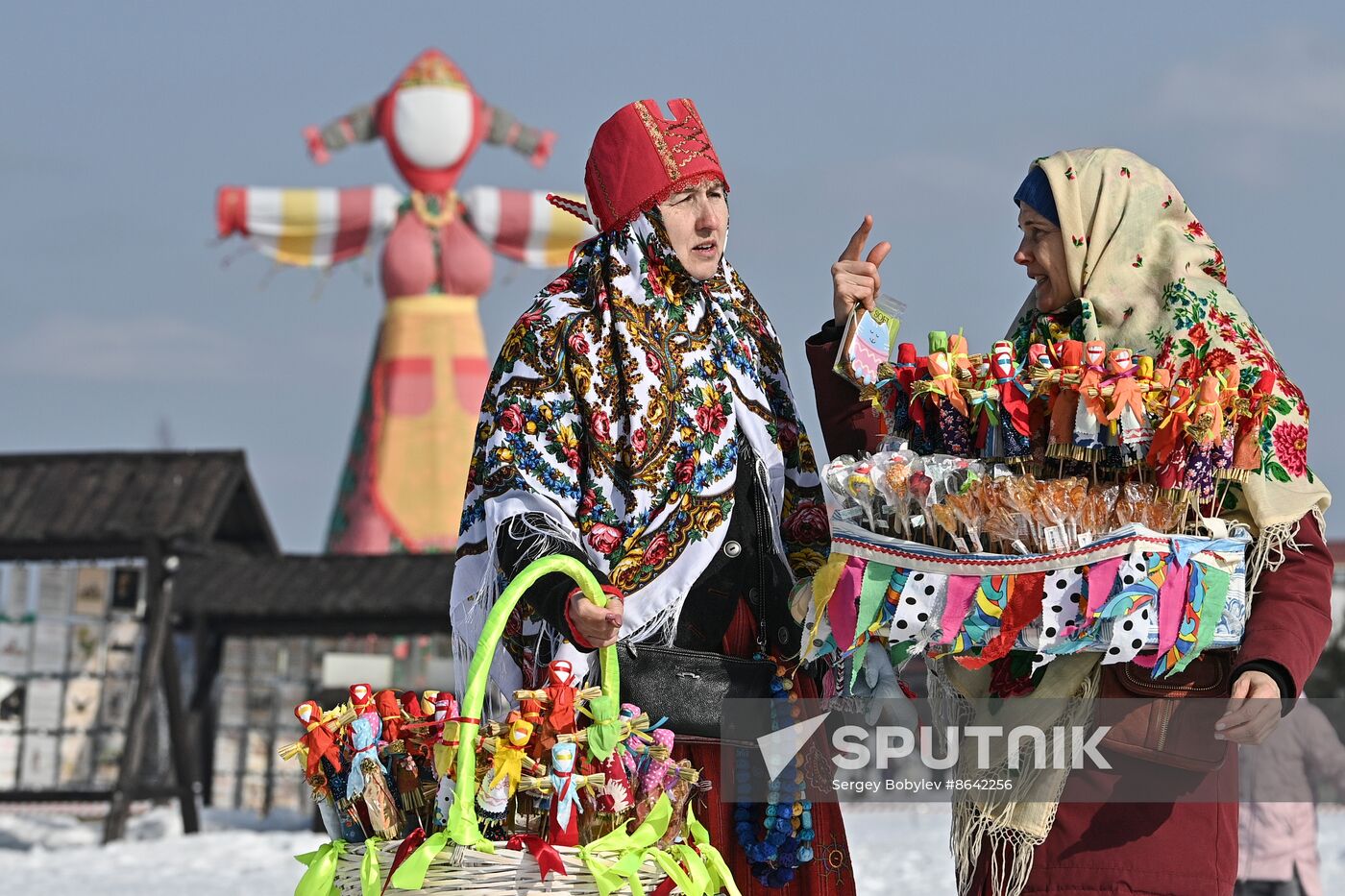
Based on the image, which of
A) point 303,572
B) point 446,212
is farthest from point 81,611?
point 446,212

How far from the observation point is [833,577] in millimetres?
2869

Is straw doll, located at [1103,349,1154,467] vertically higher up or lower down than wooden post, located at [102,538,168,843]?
higher up

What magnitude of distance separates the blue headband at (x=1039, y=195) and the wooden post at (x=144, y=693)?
8162mm

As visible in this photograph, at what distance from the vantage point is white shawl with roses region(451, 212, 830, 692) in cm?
321

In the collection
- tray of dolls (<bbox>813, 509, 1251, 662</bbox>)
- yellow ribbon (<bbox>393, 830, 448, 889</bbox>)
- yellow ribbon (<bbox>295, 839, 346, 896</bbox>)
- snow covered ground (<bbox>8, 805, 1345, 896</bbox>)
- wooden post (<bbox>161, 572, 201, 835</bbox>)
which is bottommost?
snow covered ground (<bbox>8, 805, 1345, 896</bbox>)

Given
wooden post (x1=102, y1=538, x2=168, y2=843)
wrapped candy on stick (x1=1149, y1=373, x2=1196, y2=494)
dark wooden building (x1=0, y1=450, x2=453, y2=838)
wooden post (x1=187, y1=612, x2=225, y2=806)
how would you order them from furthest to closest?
wooden post (x1=187, y1=612, x2=225, y2=806), dark wooden building (x1=0, y1=450, x2=453, y2=838), wooden post (x1=102, y1=538, x2=168, y2=843), wrapped candy on stick (x1=1149, y1=373, x2=1196, y2=494)

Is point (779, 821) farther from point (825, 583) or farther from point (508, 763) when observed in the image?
point (508, 763)

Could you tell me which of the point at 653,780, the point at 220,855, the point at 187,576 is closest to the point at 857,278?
the point at 653,780

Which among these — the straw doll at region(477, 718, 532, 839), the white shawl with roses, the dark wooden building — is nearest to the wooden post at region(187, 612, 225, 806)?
the dark wooden building

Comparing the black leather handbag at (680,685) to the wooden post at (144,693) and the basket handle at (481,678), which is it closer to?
the basket handle at (481,678)

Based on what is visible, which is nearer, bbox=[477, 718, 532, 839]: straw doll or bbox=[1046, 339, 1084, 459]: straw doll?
bbox=[477, 718, 532, 839]: straw doll

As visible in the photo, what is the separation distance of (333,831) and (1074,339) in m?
1.41

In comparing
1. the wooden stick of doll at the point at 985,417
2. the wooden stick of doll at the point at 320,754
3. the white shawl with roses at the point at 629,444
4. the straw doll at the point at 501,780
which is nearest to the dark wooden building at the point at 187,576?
the white shawl with roses at the point at 629,444

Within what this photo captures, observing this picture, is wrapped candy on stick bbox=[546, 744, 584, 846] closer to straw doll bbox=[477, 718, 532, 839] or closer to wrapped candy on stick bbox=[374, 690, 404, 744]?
straw doll bbox=[477, 718, 532, 839]
